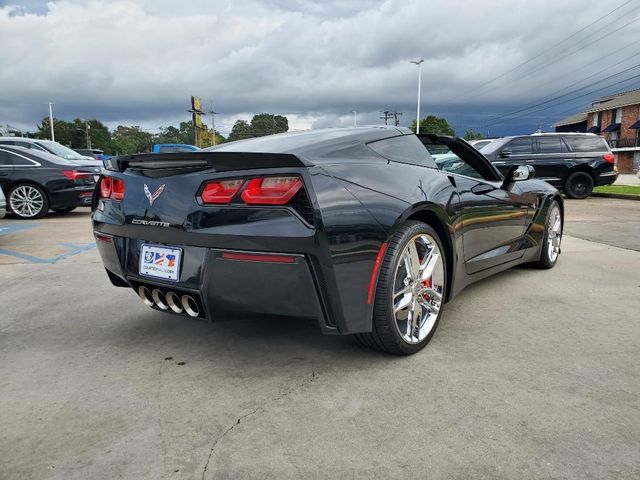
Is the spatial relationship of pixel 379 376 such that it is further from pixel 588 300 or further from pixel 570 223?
pixel 570 223

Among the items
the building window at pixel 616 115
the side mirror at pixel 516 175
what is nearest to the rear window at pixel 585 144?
the side mirror at pixel 516 175

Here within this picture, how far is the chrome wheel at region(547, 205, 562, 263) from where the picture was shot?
4.81m

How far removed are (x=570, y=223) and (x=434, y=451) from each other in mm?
7716

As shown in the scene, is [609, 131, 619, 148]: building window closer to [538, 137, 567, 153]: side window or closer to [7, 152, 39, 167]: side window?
[538, 137, 567, 153]: side window

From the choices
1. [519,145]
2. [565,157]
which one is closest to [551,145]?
[565,157]

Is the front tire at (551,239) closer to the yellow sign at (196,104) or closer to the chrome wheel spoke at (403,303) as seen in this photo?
the chrome wheel spoke at (403,303)

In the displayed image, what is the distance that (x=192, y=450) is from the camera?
6.13 feet

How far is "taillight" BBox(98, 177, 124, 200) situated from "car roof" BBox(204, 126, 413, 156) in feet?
1.68

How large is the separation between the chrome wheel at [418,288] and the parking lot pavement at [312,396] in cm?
15

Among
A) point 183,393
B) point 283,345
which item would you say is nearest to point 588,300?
point 283,345

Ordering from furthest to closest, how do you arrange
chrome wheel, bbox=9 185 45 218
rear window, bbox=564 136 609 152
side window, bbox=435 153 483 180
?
1. rear window, bbox=564 136 609 152
2. chrome wheel, bbox=9 185 45 218
3. side window, bbox=435 153 483 180

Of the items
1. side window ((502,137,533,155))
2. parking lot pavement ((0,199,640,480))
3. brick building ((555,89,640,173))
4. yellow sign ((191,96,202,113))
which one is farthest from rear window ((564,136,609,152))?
yellow sign ((191,96,202,113))

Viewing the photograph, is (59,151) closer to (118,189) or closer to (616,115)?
(118,189)

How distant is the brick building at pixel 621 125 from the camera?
43.8 metres
